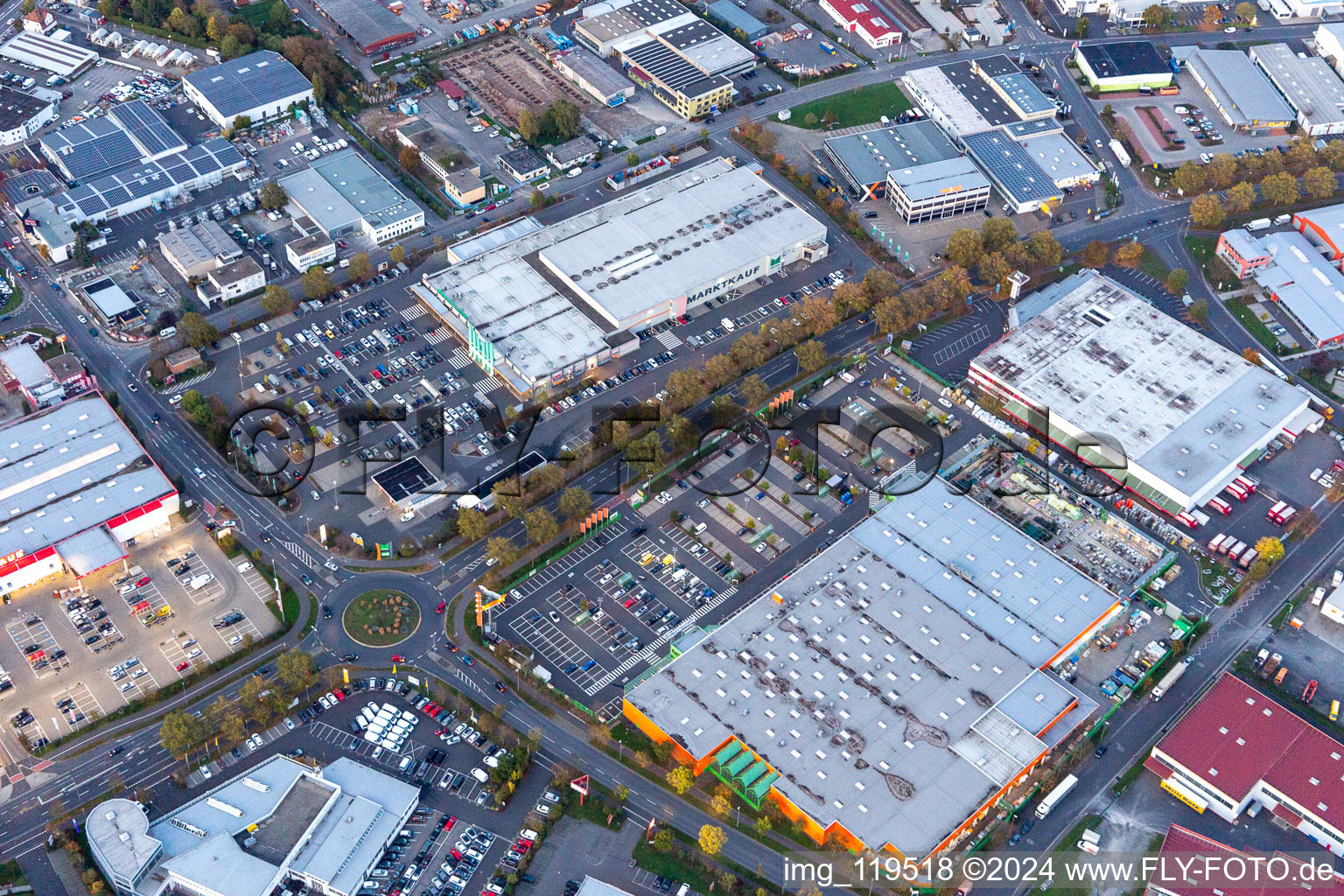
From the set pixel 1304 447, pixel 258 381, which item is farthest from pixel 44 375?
pixel 1304 447

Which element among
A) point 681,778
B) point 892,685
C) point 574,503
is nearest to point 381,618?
point 574,503

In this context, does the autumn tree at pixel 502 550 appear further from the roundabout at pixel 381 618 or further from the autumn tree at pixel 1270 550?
the autumn tree at pixel 1270 550

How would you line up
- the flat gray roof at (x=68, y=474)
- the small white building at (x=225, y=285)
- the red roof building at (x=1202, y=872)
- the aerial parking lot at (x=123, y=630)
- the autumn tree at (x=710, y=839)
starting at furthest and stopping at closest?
the small white building at (x=225, y=285), the flat gray roof at (x=68, y=474), the aerial parking lot at (x=123, y=630), the autumn tree at (x=710, y=839), the red roof building at (x=1202, y=872)

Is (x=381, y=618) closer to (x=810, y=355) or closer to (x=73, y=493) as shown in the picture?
(x=73, y=493)

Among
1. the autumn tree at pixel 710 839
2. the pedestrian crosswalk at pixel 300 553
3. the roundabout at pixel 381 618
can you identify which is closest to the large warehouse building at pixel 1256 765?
the autumn tree at pixel 710 839

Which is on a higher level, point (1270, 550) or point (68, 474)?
point (68, 474)

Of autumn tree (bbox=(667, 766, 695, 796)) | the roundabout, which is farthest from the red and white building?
autumn tree (bbox=(667, 766, 695, 796))
